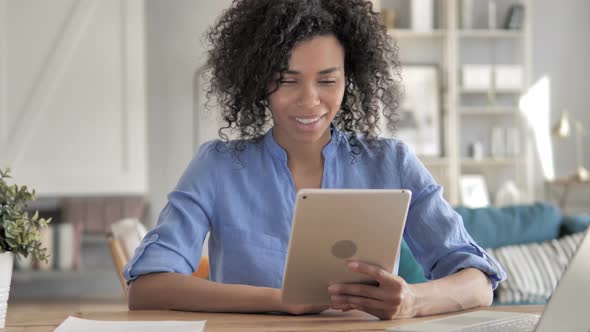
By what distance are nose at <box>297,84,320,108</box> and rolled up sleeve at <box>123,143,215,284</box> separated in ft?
0.88

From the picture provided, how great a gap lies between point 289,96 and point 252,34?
194 millimetres

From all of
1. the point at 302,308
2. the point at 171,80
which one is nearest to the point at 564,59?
the point at 171,80

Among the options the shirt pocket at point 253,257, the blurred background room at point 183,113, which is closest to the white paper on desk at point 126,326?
the shirt pocket at point 253,257

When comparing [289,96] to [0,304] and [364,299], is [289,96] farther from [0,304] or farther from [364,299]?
[0,304]

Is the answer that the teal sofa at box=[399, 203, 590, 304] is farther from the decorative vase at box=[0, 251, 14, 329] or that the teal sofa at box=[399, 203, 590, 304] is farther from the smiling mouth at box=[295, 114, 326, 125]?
the decorative vase at box=[0, 251, 14, 329]

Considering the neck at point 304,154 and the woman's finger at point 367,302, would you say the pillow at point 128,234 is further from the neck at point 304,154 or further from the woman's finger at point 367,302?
the woman's finger at point 367,302

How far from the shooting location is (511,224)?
4.44 meters

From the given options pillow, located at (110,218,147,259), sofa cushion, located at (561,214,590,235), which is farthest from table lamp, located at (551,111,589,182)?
pillow, located at (110,218,147,259)

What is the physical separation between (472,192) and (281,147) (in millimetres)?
5256

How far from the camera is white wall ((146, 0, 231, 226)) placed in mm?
6309

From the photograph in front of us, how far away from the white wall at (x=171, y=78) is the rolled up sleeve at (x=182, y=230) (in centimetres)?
441

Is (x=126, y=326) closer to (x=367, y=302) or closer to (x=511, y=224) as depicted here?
(x=367, y=302)

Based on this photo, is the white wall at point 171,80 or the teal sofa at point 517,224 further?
the white wall at point 171,80

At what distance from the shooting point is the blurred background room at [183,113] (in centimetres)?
A: 530
